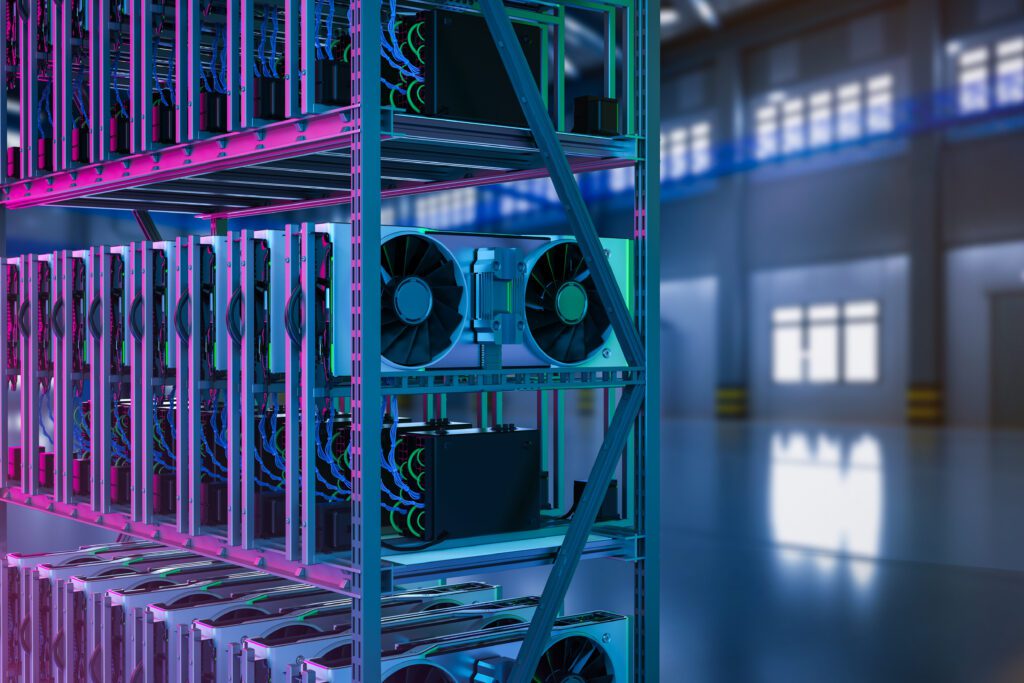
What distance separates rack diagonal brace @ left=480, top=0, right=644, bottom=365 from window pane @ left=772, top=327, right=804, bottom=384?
1956 centimetres

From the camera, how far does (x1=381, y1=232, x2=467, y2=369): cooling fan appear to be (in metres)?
3.21

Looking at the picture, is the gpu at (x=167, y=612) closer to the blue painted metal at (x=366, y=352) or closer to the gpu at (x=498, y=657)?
the gpu at (x=498, y=657)

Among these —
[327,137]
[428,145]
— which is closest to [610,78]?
[428,145]

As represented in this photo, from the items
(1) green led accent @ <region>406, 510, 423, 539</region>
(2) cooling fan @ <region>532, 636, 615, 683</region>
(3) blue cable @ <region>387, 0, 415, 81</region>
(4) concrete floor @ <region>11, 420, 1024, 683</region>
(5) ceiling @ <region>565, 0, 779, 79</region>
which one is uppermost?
(5) ceiling @ <region>565, 0, 779, 79</region>

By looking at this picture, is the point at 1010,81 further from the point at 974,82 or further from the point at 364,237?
the point at 364,237

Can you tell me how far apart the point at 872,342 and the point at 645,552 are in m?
18.6

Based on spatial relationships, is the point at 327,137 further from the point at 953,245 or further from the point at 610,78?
the point at 953,245

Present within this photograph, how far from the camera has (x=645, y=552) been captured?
3.65 m

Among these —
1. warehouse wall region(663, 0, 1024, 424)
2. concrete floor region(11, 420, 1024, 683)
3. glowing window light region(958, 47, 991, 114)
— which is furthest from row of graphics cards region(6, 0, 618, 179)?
glowing window light region(958, 47, 991, 114)

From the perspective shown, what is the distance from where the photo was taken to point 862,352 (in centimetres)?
2125

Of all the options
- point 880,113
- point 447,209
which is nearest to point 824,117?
point 880,113

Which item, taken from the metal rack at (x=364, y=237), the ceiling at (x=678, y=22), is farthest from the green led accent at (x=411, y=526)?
the ceiling at (x=678, y=22)

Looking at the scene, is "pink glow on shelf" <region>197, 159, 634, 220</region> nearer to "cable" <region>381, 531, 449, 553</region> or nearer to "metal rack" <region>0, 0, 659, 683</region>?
"metal rack" <region>0, 0, 659, 683</region>

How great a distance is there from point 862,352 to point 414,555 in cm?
1940
